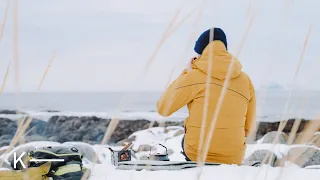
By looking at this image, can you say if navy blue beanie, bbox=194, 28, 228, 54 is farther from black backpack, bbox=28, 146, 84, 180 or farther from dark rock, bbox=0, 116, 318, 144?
dark rock, bbox=0, 116, 318, 144

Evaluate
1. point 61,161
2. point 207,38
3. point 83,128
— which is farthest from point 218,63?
point 83,128

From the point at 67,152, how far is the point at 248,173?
789 mm

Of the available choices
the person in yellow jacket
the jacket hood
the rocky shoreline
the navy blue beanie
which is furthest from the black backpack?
the rocky shoreline

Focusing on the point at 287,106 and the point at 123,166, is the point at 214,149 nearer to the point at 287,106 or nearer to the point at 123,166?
the point at 123,166

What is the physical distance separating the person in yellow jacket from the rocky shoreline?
32.5ft

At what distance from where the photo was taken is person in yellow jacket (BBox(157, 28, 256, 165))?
8.00 ft

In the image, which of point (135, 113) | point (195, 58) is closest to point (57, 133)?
point (135, 113)

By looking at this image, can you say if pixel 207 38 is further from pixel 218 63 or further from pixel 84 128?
pixel 84 128

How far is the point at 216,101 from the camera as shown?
2.46m

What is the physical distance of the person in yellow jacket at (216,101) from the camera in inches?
96.0

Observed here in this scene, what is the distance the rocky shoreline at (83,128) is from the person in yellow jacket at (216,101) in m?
9.90

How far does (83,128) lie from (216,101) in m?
12.0

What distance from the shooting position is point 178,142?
7836mm

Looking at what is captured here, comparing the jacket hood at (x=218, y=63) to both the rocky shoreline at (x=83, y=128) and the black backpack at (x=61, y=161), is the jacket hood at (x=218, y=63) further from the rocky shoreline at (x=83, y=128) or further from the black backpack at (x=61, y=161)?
the rocky shoreline at (x=83, y=128)
